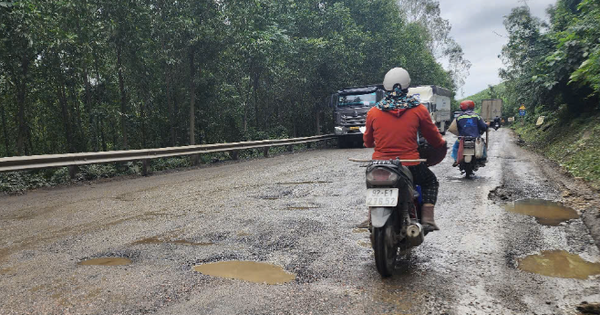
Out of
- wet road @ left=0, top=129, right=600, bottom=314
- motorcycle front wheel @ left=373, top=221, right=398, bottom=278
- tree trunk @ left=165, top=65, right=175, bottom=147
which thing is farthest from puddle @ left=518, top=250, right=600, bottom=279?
tree trunk @ left=165, top=65, right=175, bottom=147

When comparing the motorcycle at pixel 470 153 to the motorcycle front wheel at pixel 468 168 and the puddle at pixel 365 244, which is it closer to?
the motorcycle front wheel at pixel 468 168

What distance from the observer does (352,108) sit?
855 inches

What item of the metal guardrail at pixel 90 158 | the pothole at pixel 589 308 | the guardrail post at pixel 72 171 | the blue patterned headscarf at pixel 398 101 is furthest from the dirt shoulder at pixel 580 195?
the guardrail post at pixel 72 171

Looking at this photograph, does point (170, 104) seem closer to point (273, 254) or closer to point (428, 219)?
point (273, 254)

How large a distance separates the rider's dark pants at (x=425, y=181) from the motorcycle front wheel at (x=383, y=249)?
2.50 ft

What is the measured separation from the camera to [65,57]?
14.7 meters

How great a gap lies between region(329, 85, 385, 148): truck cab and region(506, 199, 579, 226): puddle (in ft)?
48.2

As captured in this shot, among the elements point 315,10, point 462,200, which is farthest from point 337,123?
point 462,200

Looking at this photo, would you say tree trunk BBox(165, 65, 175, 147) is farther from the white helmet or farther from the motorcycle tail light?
the motorcycle tail light

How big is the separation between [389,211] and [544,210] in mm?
3851

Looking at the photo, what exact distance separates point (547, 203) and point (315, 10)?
83.0 ft

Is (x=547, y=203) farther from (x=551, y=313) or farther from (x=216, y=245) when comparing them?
(x=216, y=245)

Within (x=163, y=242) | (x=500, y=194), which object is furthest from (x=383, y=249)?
(x=500, y=194)

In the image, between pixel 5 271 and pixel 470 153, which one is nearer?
pixel 5 271
